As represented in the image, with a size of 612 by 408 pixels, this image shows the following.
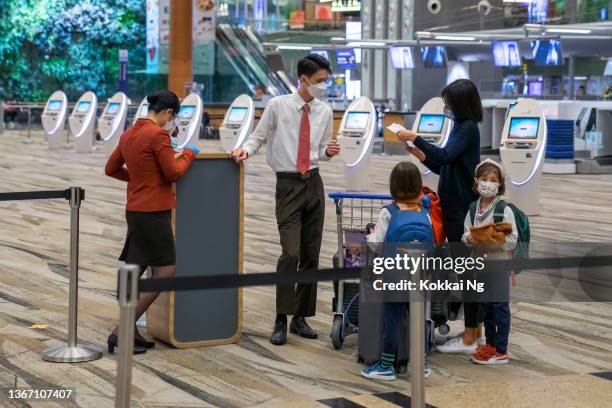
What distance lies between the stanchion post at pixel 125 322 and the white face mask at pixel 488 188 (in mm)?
2265

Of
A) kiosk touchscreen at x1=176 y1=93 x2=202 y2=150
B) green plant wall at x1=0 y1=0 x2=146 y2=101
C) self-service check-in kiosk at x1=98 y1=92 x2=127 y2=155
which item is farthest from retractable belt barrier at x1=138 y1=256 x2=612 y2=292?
green plant wall at x1=0 y1=0 x2=146 y2=101

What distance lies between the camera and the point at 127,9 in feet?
155

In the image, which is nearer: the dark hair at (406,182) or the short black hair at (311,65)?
the dark hair at (406,182)

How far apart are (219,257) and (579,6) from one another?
21.2 metres

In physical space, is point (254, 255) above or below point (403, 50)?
below

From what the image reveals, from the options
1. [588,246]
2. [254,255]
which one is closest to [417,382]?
[254,255]

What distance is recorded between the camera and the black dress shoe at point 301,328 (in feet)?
18.7

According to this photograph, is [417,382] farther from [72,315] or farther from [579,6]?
[579,6]

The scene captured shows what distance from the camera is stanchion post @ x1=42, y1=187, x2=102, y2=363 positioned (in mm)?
5133

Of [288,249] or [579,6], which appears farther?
[579,6]

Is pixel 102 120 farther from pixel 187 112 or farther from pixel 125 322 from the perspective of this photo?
pixel 125 322

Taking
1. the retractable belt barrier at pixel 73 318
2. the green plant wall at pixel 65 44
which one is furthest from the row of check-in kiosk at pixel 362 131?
the green plant wall at pixel 65 44

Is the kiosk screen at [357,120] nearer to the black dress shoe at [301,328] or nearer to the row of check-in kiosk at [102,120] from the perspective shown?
the row of check-in kiosk at [102,120]

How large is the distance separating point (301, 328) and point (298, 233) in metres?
0.56
